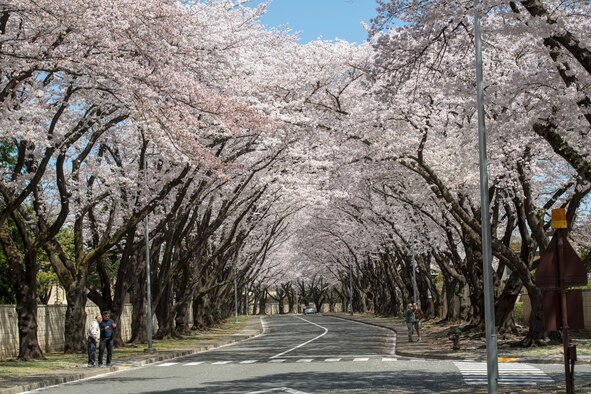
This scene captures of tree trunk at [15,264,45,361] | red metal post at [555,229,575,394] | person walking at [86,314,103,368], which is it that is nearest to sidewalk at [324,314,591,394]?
red metal post at [555,229,575,394]

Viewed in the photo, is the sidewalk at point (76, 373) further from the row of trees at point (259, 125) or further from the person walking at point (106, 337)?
the row of trees at point (259, 125)

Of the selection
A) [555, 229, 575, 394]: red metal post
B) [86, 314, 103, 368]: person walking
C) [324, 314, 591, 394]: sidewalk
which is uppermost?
[555, 229, 575, 394]: red metal post

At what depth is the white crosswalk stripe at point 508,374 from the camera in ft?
58.6

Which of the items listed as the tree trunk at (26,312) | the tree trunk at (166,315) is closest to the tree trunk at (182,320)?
the tree trunk at (166,315)

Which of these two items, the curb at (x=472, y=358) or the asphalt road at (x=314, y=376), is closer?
the asphalt road at (x=314, y=376)

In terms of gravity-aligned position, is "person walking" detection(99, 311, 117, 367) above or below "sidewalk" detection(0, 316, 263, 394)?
above

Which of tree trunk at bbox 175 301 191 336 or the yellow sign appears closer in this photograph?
the yellow sign

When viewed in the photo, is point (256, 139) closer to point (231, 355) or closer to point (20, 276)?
point (231, 355)

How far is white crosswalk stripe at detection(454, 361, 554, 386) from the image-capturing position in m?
17.9

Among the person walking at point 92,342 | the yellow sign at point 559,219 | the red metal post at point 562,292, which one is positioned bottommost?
the person walking at point 92,342

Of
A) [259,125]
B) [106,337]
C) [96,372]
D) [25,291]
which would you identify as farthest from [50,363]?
[259,125]

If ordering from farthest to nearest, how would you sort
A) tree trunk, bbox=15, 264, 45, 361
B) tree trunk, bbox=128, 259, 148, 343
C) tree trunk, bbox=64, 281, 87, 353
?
tree trunk, bbox=128, 259, 148, 343
tree trunk, bbox=64, 281, 87, 353
tree trunk, bbox=15, 264, 45, 361

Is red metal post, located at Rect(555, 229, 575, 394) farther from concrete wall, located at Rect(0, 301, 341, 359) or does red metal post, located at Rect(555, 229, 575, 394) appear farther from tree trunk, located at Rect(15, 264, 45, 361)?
concrete wall, located at Rect(0, 301, 341, 359)

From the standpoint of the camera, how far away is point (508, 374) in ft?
65.0
